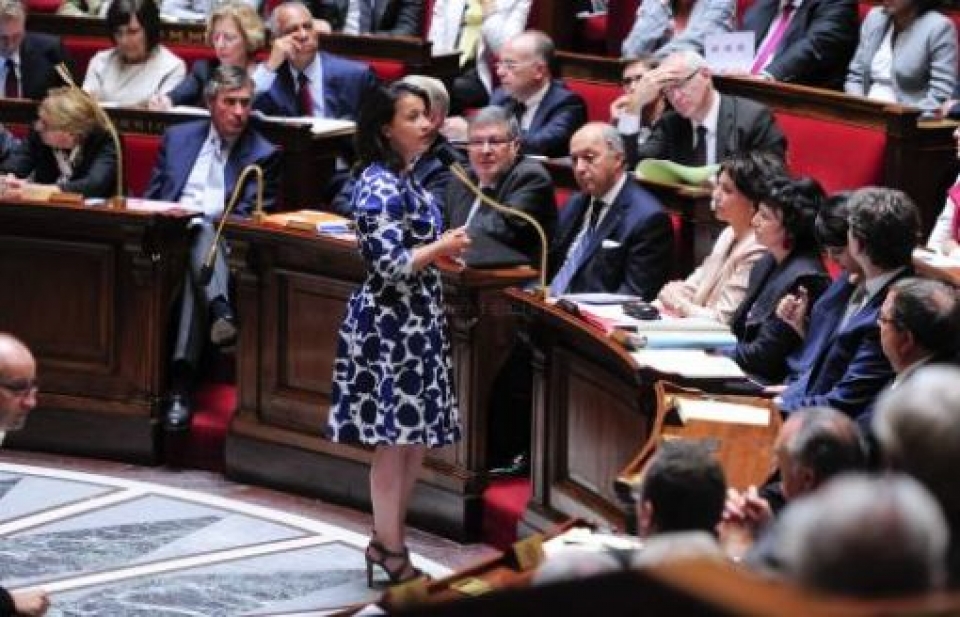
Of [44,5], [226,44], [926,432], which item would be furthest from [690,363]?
[44,5]

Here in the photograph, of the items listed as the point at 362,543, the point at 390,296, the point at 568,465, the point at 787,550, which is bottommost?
the point at 362,543

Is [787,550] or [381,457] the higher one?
[787,550]

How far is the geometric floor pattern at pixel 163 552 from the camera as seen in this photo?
16.8 feet

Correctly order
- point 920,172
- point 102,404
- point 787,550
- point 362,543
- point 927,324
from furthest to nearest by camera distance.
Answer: point 102,404
point 920,172
point 362,543
point 927,324
point 787,550

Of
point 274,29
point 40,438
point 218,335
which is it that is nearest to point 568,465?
point 218,335

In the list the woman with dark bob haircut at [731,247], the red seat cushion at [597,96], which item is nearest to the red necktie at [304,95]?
the red seat cushion at [597,96]

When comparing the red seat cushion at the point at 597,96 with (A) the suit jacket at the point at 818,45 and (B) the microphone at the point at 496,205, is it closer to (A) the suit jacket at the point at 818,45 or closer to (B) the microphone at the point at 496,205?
(A) the suit jacket at the point at 818,45

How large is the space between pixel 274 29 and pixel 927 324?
4552 millimetres

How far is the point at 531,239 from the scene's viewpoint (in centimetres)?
Result: 592

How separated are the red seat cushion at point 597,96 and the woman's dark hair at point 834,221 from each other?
8.94ft

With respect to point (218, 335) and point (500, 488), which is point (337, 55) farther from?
point (500, 488)

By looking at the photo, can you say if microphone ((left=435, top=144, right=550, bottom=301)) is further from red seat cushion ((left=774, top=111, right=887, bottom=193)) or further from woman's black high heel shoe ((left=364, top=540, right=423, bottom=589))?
red seat cushion ((left=774, top=111, right=887, bottom=193))

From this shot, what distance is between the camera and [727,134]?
6227mm

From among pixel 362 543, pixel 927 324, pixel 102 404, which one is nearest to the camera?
pixel 927 324
